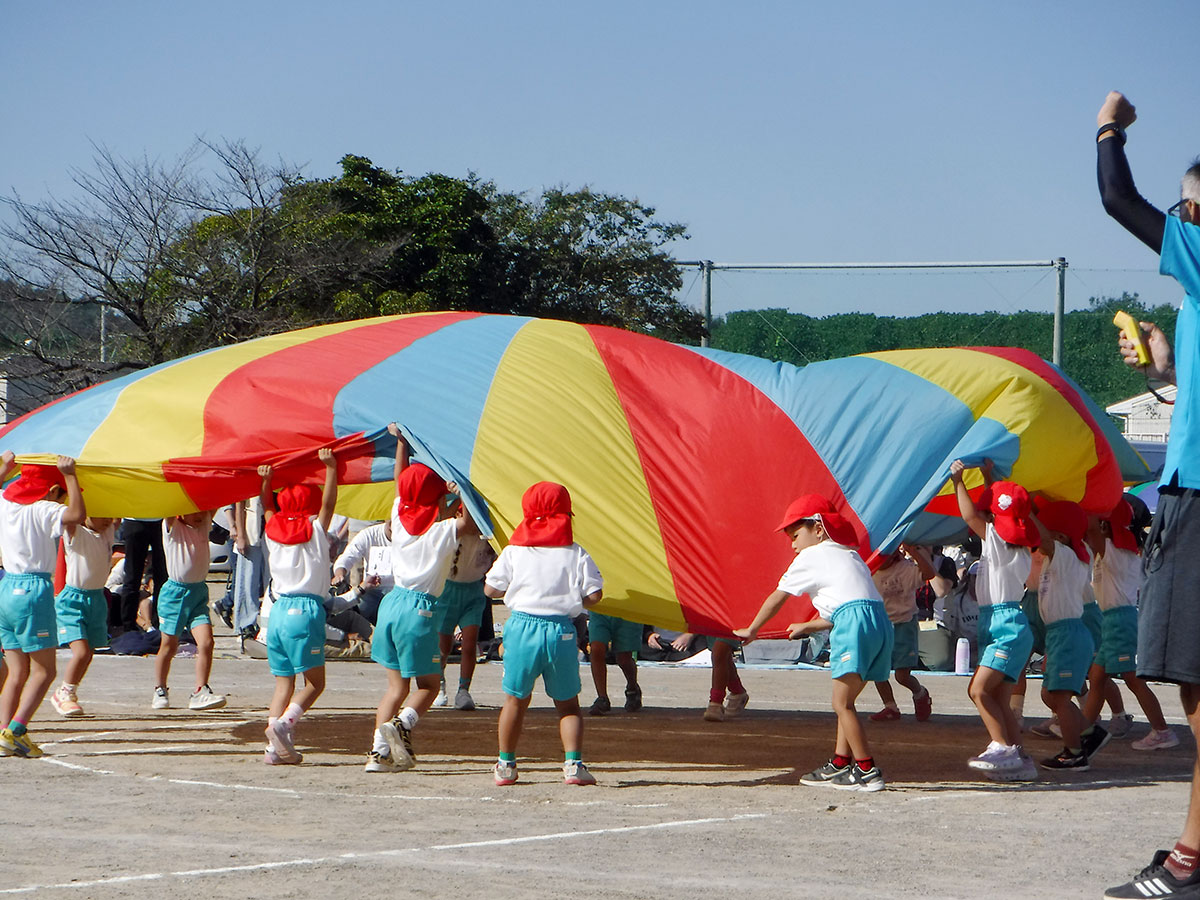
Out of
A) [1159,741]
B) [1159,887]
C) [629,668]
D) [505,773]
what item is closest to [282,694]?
[505,773]

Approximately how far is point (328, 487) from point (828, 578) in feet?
9.12

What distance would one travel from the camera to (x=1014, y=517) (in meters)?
7.29

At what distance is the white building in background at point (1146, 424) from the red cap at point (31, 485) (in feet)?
41.4

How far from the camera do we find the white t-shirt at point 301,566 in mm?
7340

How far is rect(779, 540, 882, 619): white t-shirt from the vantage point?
682 centimetres

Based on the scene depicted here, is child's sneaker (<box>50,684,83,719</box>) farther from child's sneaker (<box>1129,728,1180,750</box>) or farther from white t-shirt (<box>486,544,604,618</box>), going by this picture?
child's sneaker (<box>1129,728,1180,750</box>)

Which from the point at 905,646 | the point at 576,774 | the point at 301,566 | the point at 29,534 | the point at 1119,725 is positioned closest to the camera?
the point at 576,774

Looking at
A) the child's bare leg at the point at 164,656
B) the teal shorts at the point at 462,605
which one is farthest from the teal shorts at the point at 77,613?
the teal shorts at the point at 462,605

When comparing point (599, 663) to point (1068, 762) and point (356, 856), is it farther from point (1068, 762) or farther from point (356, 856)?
point (356, 856)

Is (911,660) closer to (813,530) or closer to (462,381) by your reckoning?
(813,530)

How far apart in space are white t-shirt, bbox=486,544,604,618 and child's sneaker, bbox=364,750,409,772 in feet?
3.91

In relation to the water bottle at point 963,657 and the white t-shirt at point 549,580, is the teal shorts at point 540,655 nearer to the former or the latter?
the white t-shirt at point 549,580

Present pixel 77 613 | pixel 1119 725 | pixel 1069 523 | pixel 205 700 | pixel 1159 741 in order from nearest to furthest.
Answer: pixel 1069 523 → pixel 1159 741 → pixel 77 613 → pixel 1119 725 → pixel 205 700

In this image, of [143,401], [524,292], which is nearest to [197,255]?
[524,292]
